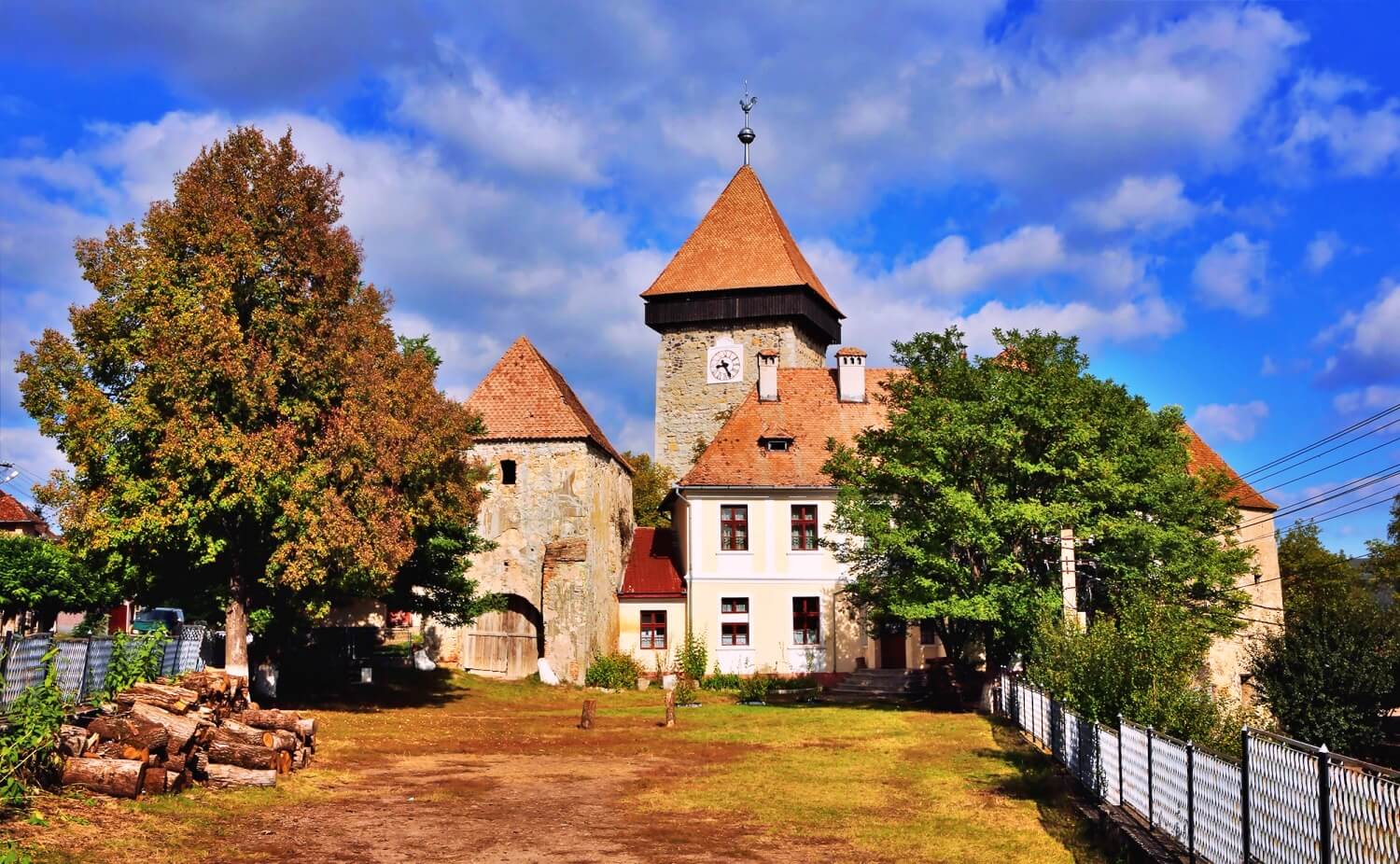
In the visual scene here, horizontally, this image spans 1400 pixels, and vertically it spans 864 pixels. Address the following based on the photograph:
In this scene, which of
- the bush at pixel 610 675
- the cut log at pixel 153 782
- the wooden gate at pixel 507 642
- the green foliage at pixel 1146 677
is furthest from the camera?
the wooden gate at pixel 507 642

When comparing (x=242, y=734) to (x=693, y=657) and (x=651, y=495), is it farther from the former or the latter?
(x=651, y=495)

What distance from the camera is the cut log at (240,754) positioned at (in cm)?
1416

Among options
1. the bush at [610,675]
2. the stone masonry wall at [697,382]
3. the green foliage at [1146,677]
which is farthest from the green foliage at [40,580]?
the green foliage at [1146,677]

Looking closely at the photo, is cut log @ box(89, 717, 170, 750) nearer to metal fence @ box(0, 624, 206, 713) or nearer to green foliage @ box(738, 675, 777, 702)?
metal fence @ box(0, 624, 206, 713)

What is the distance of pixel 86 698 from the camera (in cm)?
1350

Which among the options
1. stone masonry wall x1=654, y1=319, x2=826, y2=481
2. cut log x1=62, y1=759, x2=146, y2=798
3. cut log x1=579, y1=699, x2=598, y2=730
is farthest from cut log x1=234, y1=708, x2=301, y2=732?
stone masonry wall x1=654, y1=319, x2=826, y2=481

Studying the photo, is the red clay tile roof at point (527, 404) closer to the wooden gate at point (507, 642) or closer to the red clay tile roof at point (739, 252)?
the wooden gate at point (507, 642)

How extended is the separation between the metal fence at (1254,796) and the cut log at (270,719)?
11187 mm

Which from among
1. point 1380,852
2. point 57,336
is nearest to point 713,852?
point 1380,852

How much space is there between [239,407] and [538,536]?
46.7ft

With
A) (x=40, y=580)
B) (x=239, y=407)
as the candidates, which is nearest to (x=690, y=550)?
(x=239, y=407)

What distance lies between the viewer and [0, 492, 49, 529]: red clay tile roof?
5175cm

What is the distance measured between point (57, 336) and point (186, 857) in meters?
13.1

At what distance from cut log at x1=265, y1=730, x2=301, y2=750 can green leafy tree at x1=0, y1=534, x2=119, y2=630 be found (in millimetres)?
16831
